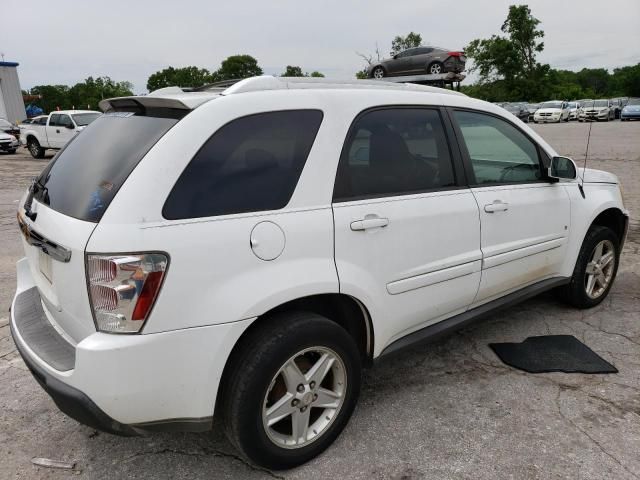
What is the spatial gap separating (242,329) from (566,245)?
2751 mm

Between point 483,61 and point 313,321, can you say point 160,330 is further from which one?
point 483,61

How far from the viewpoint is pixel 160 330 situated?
1.86m

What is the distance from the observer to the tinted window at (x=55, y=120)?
1864 cm

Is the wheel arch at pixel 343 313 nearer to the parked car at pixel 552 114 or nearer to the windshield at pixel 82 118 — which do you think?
the windshield at pixel 82 118

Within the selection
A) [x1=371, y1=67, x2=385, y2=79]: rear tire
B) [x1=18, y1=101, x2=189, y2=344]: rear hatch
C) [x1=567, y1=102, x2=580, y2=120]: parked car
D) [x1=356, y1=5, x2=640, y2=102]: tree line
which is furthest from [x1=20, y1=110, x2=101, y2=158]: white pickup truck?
[x1=356, y1=5, x2=640, y2=102]: tree line

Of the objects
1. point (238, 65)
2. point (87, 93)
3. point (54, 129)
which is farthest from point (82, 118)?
point (238, 65)

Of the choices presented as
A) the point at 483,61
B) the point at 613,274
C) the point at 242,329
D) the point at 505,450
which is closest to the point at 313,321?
the point at 242,329

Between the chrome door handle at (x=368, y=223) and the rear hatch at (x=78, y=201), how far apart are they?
0.91m

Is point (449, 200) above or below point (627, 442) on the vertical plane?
above

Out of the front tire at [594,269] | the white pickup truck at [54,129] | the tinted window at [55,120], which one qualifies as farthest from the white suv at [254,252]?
the tinted window at [55,120]

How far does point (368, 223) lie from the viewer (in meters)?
2.39

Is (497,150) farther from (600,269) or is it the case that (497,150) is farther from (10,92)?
(10,92)

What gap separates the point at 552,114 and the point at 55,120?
32.3 meters

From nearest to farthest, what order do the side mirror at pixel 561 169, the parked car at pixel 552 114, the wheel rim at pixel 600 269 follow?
the side mirror at pixel 561 169 → the wheel rim at pixel 600 269 → the parked car at pixel 552 114
